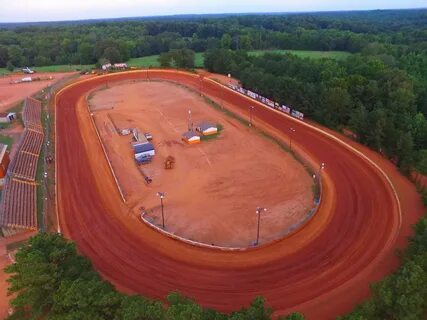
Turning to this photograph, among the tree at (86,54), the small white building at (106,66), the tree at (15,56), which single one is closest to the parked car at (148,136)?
the small white building at (106,66)

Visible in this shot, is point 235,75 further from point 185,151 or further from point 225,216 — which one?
point 225,216

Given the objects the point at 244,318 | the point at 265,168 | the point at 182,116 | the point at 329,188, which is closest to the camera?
the point at 244,318

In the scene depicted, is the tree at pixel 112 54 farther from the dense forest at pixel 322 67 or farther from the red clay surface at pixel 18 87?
the red clay surface at pixel 18 87

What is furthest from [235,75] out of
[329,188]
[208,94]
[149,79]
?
[329,188]

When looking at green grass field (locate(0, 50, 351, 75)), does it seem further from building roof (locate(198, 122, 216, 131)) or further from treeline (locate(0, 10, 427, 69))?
building roof (locate(198, 122, 216, 131))

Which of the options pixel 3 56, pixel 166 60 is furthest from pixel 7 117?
pixel 3 56
